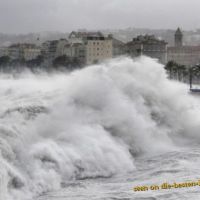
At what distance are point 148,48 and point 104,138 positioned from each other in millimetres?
103428

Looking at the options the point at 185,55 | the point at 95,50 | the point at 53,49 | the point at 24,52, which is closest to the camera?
the point at 95,50

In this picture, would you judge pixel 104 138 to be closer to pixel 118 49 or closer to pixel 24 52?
pixel 118 49

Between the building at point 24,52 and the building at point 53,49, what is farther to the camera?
the building at point 24,52

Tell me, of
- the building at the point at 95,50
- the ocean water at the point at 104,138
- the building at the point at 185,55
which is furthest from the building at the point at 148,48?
the ocean water at the point at 104,138

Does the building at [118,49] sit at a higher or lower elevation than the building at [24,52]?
higher

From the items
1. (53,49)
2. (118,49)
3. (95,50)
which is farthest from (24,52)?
(95,50)

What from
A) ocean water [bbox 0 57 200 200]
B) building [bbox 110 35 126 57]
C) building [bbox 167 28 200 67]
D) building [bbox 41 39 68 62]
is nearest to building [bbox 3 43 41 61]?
building [bbox 41 39 68 62]

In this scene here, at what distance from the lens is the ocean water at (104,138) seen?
50.7 ft

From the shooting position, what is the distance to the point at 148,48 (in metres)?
122

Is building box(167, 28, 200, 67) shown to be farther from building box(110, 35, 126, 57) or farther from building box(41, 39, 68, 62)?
building box(41, 39, 68, 62)

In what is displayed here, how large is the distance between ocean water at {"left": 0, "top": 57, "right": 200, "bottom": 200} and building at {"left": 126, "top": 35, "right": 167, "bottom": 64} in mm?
94237

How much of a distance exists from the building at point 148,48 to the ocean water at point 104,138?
94.2 meters

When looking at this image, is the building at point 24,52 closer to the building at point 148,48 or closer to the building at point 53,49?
the building at point 53,49

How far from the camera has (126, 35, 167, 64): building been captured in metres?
122
